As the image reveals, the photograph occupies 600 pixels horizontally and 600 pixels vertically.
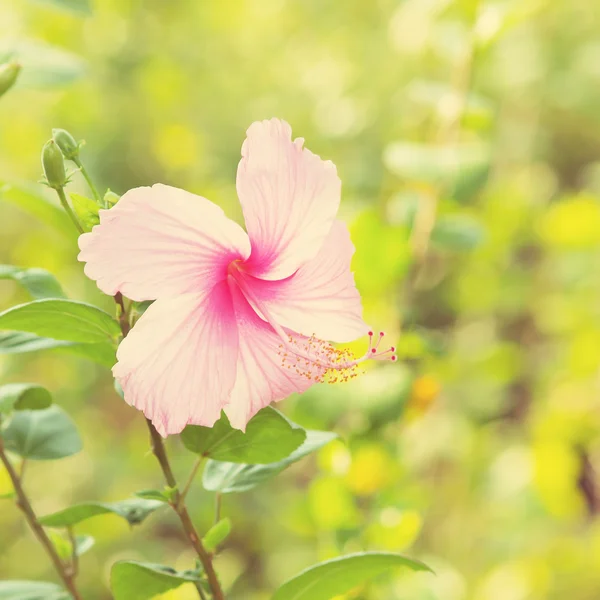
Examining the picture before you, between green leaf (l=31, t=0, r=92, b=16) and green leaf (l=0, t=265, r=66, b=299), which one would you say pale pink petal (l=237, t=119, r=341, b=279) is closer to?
green leaf (l=0, t=265, r=66, b=299)

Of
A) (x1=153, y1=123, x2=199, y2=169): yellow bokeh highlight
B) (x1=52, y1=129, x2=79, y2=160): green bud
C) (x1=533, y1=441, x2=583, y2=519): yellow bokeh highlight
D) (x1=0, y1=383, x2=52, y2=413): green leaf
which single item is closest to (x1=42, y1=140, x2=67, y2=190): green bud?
(x1=52, y1=129, x2=79, y2=160): green bud

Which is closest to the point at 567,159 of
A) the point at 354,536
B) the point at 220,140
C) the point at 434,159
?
the point at 220,140

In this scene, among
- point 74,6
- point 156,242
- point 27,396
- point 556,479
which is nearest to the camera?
point 156,242

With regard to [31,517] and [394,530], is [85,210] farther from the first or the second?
[394,530]

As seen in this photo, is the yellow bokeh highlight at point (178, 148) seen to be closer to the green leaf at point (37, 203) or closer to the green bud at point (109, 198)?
the green leaf at point (37, 203)

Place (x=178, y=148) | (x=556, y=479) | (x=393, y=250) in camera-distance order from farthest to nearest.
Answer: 1. (x=178, y=148)
2. (x=556, y=479)
3. (x=393, y=250)

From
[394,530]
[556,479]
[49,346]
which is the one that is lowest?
[556,479]

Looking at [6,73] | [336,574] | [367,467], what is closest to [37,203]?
[6,73]
